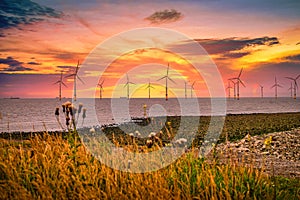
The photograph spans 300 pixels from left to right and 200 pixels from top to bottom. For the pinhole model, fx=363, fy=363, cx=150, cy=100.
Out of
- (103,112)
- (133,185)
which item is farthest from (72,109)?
(103,112)

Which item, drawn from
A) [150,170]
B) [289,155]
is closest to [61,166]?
[150,170]

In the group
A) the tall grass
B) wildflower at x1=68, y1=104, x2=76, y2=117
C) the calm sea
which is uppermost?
wildflower at x1=68, y1=104, x2=76, y2=117

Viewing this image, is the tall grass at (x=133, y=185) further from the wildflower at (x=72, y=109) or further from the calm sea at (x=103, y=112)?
the calm sea at (x=103, y=112)

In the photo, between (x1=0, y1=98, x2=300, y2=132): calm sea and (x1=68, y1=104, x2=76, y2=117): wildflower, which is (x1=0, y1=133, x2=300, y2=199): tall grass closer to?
(x1=68, y1=104, x2=76, y2=117): wildflower

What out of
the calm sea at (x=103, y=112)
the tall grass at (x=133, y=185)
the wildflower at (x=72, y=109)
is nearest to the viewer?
the tall grass at (x=133, y=185)

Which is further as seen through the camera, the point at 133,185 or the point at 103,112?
the point at 103,112

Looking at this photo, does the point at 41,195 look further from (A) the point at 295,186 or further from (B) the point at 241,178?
(A) the point at 295,186

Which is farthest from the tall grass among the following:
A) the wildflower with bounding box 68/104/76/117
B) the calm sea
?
the calm sea

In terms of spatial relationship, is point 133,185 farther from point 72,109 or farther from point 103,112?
point 103,112

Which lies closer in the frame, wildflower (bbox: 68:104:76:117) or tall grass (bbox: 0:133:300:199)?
tall grass (bbox: 0:133:300:199)

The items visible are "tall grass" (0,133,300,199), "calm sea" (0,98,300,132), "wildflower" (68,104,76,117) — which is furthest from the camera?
"calm sea" (0,98,300,132)

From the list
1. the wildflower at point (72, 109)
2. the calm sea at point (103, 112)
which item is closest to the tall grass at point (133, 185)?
→ the wildflower at point (72, 109)

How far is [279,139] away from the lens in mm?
18547

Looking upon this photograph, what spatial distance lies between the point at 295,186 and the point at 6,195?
5.47 meters
